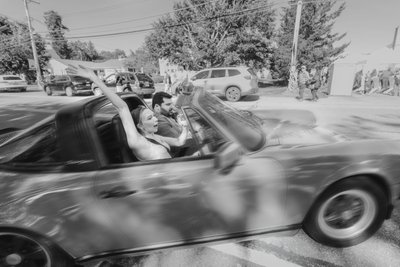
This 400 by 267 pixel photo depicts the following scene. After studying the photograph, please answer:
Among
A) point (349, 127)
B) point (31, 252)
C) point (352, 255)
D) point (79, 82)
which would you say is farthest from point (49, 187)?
point (79, 82)

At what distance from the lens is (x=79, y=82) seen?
622 inches

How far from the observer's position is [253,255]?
196 centimetres

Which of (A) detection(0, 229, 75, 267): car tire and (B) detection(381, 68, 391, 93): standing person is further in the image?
(B) detection(381, 68, 391, 93): standing person

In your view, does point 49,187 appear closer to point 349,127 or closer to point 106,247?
point 106,247

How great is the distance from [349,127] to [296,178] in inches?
204

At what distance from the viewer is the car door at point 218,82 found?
37.9ft

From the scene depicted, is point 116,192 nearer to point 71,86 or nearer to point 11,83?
point 71,86

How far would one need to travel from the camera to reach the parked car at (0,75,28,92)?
21.7 meters

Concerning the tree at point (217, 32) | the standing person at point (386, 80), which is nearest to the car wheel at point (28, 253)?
the standing person at point (386, 80)

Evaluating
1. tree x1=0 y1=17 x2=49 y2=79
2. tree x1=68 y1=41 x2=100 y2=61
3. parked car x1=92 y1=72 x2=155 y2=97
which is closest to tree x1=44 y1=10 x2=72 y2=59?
tree x1=68 y1=41 x2=100 y2=61

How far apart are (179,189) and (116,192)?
1.38ft

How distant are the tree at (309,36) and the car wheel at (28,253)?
79.0 ft

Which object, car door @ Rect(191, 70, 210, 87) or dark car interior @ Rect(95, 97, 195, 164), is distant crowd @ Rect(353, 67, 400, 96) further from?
dark car interior @ Rect(95, 97, 195, 164)

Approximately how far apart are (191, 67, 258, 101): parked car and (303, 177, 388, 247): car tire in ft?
31.6
